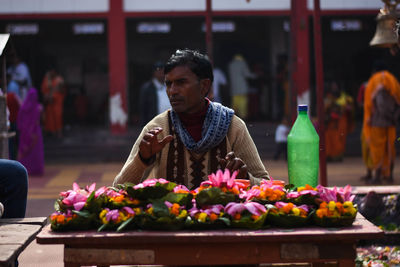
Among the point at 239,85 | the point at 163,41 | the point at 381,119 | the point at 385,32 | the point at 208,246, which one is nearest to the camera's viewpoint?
the point at 208,246

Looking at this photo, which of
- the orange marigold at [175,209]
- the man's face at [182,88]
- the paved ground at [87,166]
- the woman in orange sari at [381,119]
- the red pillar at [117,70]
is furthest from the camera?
the red pillar at [117,70]

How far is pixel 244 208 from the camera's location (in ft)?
9.02

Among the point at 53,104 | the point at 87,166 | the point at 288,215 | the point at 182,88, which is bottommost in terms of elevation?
the point at 87,166

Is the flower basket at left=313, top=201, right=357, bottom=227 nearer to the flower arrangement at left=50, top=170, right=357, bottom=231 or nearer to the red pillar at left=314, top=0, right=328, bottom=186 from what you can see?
the flower arrangement at left=50, top=170, right=357, bottom=231

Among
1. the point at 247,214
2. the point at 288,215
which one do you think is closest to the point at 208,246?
the point at 247,214

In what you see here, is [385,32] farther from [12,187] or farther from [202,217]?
[202,217]

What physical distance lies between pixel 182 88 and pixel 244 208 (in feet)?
3.48

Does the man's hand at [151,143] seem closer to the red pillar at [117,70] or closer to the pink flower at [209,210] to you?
the pink flower at [209,210]

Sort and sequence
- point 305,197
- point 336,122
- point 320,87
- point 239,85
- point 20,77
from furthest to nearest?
1. point 239,85
2. point 336,122
3. point 20,77
4. point 320,87
5. point 305,197

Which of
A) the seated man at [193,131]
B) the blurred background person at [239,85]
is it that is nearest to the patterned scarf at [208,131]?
the seated man at [193,131]

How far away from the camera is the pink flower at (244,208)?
107 inches

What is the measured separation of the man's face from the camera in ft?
11.8

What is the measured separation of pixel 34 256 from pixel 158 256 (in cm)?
306

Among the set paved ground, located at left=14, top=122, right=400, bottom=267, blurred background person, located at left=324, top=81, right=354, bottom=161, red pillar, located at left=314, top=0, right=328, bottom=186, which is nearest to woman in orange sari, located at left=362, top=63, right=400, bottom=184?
paved ground, located at left=14, top=122, right=400, bottom=267
